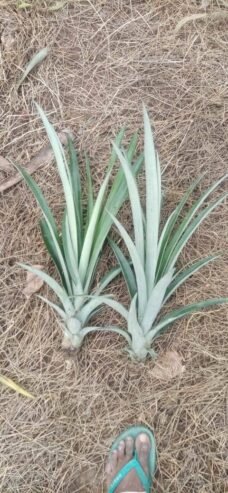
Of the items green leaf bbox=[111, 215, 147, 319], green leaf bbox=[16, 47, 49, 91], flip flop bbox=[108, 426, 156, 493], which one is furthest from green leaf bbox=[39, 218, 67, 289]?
green leaf bbox=[16, 47, 49, 91]

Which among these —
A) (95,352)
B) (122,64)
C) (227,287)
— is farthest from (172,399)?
(122,64)

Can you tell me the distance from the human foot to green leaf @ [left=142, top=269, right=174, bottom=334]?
33cm

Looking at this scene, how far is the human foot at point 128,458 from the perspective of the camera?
57.2 inches

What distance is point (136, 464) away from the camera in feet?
4.77

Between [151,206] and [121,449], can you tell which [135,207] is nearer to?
[151,206]

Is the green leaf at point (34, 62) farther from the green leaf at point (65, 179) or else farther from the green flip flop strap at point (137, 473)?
the green flip flop strap at point (137, 473)

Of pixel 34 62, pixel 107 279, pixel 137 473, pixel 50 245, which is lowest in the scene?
pixel 137 473

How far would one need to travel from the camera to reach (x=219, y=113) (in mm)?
1783

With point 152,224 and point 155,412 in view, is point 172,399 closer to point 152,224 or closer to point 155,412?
point 155,412

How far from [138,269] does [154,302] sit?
12 cm

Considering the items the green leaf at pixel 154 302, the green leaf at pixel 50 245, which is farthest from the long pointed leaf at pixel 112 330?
the green leaf at pixel 50 245

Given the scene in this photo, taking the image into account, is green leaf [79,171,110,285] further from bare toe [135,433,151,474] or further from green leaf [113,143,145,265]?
bare toe [135,433,151,474]

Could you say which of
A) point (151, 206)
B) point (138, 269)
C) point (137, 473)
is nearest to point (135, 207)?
point (151, 206)

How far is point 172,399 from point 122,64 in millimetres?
1177
